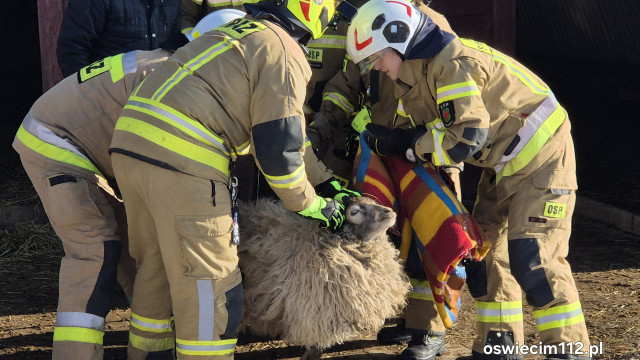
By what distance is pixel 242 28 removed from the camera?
379 centimetres

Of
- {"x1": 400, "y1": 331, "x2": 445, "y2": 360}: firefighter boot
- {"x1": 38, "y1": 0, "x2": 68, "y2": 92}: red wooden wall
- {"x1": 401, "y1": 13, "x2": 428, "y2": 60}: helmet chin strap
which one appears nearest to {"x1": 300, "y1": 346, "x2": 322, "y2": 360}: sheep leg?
{"x1": 400, "y1": 331, "x2": 445, "y2": 360}: firefighter boot

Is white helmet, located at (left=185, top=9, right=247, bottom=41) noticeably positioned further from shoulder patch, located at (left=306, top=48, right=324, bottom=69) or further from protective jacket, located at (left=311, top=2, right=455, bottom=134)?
shoulder patch, located at (left=306, top=48, right=324, bottom=69)

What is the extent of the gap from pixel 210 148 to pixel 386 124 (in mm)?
1668

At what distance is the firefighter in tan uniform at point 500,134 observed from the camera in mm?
4164

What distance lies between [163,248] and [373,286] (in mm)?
1041

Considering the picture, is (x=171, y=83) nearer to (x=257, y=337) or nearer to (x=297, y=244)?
(x=297, y=244)

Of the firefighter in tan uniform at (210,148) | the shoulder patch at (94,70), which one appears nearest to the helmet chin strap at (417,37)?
the firefighter in tan uniform at (210,148)

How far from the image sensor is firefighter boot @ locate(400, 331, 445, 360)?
187 inches

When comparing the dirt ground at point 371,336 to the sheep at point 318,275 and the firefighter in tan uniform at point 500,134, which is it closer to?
the firefighter in tan uniform at point 500,134

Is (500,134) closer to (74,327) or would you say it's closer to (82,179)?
(82,179)

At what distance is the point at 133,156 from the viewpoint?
12.1 feet

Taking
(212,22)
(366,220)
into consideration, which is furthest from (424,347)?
(212,22)

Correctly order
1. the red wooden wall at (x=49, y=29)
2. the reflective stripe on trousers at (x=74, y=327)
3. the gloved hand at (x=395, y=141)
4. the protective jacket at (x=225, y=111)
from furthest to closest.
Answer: the red wooden wall at (x=49, y=29)
the gloved hand at (x=395, y=141)
the reflective stripe on trousers at (x=74, y=327)
the protective jacket at (x=225, y=111)

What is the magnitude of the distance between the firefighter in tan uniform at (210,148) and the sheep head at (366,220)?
0.28m
